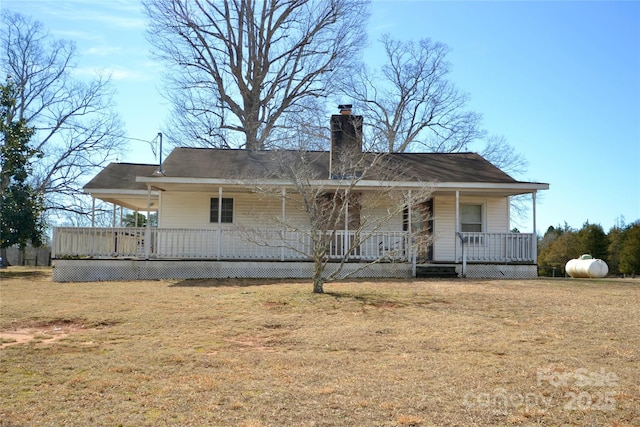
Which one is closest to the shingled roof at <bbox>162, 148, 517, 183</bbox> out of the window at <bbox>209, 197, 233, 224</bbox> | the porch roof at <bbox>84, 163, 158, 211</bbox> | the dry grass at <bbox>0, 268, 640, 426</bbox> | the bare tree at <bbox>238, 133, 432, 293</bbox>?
the bare tree at <bbox>238, 133, 432, 293</bbox>

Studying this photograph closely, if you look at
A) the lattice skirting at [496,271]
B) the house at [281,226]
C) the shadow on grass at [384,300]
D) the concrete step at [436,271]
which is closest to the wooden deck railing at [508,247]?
the house at [281,226]

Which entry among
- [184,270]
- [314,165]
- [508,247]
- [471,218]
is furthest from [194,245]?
[508,247]

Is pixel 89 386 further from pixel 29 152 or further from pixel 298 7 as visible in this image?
pixel 298 7

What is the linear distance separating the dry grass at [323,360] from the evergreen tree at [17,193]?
451 inches

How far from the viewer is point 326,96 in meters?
32.1

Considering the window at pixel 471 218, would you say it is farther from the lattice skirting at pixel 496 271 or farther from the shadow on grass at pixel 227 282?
the shadow on grass at pixel 227 282

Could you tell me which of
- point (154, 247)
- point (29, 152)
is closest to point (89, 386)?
point (154, 247)

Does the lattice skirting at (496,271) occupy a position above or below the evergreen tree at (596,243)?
below

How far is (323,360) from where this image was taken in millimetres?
6660

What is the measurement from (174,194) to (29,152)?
8.89 meters

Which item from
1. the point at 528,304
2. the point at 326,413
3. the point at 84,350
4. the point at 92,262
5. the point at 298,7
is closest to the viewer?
the point at 326,413

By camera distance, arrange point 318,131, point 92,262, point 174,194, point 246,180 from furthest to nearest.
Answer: point 318,131, point 174,194, point 92,262, point 246,180

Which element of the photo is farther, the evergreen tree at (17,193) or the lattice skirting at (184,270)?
the evergreen tree at (17,193)

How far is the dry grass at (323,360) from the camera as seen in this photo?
4.86 m
